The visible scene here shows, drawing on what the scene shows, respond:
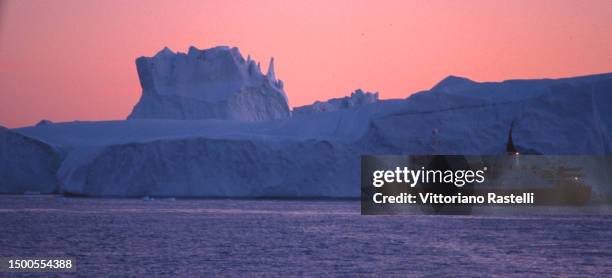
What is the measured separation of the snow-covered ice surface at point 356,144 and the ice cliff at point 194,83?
15.9 meters

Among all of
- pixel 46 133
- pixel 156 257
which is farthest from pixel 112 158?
pixel 156 257

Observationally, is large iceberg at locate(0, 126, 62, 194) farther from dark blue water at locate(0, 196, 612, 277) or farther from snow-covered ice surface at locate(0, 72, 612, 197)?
dark blue water at locate(0, 196, 612, 277)

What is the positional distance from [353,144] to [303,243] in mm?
21097

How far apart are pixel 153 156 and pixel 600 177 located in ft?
62.0

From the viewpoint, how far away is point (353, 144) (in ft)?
151

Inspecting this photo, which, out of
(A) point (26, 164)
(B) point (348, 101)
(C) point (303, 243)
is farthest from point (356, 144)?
(B) point (348, 101)

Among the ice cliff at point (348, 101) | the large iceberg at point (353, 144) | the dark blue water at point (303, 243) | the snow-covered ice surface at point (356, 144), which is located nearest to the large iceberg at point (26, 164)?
the large iceberg at point (353, 144)

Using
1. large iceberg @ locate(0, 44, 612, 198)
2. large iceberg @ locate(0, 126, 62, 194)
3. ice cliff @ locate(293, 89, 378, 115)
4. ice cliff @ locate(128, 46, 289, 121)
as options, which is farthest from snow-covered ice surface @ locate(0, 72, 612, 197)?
ice cliff @ locate(293, 89, 378, 115)

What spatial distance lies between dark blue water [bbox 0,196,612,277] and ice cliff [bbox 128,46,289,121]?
25487 mm

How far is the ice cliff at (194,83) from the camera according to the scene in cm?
6444

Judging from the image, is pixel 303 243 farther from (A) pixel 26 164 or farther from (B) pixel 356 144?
(A) pixel 26 164

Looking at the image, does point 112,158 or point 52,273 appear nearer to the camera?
point 52,273

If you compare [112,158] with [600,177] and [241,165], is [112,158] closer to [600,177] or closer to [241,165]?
[241,165]

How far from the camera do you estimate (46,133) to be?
186 feet
